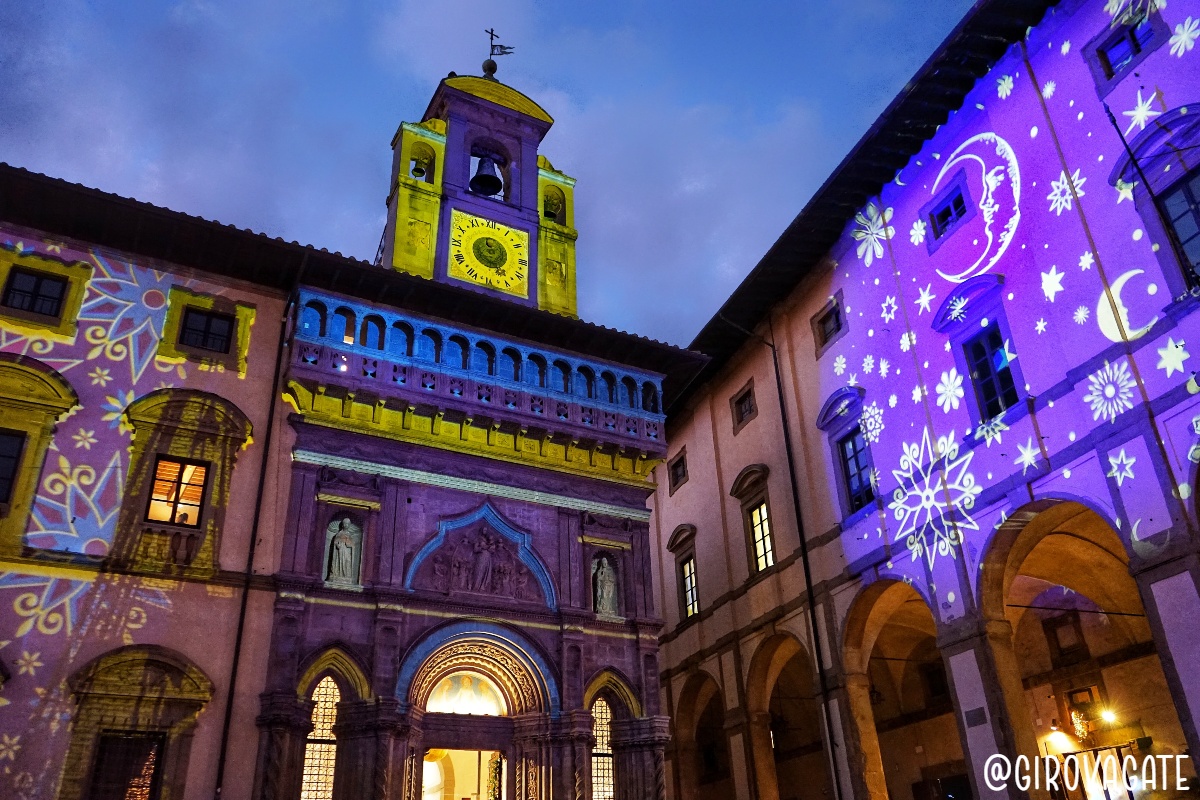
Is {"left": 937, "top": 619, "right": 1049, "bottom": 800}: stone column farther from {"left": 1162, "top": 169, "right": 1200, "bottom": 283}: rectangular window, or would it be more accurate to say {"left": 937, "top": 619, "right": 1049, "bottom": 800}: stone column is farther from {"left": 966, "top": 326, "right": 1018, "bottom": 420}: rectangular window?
{"left": 1162, "top": 169, "right": 1200, "bottom": 283}: rectangular window

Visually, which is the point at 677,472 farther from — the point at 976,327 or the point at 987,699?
the point at 987,699

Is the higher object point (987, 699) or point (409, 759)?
point (987, 699)

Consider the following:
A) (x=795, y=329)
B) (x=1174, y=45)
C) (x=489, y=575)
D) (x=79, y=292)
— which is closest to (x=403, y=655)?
(x=489, y=575)

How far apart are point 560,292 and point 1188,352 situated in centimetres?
1393

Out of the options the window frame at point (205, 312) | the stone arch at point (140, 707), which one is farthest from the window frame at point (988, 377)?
the stone arch at point (140, 707)

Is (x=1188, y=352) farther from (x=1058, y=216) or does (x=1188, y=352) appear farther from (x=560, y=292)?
(x=560, y=292)

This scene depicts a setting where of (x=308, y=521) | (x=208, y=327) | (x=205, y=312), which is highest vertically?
(x=205, y=312)

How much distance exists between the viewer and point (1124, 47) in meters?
15.6

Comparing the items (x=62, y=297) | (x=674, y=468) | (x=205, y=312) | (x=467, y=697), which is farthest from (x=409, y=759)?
(x=674, y=468)

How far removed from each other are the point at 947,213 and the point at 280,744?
53.9 ft

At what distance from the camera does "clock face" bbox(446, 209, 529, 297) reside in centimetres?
2219

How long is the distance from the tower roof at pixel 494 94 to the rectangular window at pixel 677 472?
11.1 m

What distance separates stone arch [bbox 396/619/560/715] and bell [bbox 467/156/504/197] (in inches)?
439

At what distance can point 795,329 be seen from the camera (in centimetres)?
2420
